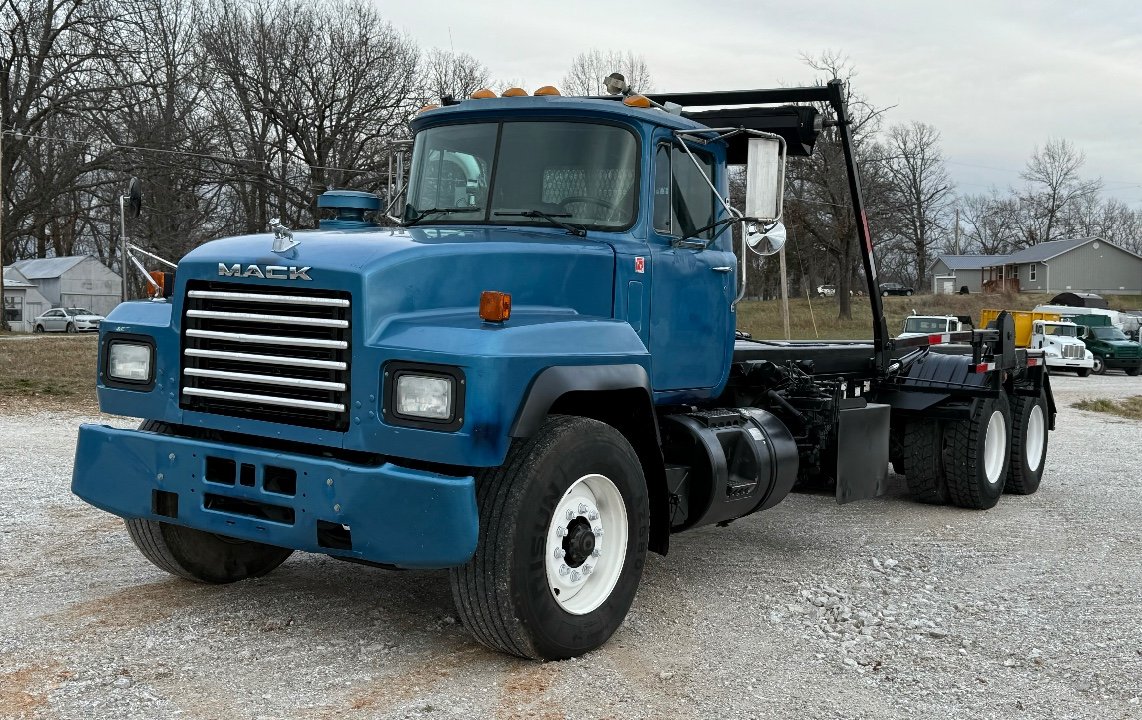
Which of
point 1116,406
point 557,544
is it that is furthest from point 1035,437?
point 1116,406

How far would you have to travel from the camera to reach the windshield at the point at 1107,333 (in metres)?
34.4

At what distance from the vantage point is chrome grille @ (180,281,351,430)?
15.6ft

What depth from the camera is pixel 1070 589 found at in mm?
6645

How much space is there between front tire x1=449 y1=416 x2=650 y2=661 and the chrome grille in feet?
2.57

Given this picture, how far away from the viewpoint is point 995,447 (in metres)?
9.63

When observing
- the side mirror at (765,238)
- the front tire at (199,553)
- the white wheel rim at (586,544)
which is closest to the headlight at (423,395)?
the white wheel rim at (586,544)

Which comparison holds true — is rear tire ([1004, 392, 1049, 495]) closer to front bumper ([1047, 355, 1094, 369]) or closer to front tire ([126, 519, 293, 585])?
front tire ([126, 519, 293, 585])

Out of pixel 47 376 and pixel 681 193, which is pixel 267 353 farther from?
pixel 47 376

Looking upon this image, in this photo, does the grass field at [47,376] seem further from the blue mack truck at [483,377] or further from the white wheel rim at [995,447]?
the white wheel rim at [995,447]

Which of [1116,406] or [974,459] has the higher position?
[974,459]

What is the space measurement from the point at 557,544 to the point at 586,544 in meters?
0.20

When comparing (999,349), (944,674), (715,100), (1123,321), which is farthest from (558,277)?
(1123,321)

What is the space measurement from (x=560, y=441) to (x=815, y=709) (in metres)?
1.51

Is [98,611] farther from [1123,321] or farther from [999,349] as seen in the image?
[1123,321]
